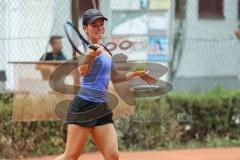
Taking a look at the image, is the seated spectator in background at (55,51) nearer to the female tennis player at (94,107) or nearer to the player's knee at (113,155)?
the female tennis player at (94,107)

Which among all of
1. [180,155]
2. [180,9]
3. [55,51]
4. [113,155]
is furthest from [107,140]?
[180,9]

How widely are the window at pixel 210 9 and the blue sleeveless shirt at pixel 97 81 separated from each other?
9.66 meters

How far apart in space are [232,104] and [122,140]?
189 cm

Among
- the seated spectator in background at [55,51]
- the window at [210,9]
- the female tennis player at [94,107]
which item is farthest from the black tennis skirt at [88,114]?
the window at [210,9]

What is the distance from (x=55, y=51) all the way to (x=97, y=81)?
4.05 meters

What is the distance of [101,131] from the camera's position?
21.3ft

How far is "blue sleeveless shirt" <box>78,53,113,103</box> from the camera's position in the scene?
6.47m

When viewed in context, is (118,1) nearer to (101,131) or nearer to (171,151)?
(171,151)

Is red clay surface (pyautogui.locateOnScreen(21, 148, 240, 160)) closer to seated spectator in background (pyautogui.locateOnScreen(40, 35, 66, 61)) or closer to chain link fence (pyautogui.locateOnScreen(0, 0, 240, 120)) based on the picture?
chain link fence (pyautogui.locateOnScreen(0, 0, 240, 120))

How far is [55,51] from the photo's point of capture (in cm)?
1046

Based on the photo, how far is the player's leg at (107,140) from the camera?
21.2 feet

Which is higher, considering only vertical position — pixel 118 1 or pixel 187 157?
pixel 118 1

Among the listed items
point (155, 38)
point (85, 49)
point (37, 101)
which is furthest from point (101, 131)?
point (155, 38)

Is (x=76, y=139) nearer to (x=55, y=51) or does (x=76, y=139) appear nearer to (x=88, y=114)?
(x=88, y=114)
